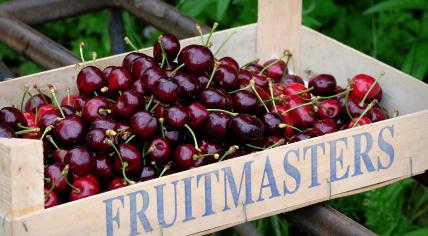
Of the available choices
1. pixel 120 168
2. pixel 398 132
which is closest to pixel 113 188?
pixel 120 168

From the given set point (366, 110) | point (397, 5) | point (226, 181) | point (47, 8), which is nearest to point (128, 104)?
point (226, 181)

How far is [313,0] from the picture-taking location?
3279 millimetres

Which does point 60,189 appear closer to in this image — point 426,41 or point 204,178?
point 204,178

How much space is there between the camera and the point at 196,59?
2.12 metres

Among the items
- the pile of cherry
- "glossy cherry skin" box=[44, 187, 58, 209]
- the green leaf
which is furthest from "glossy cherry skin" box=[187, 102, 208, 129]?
the green leaf

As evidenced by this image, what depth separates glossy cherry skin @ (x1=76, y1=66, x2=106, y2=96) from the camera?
2.13 metres

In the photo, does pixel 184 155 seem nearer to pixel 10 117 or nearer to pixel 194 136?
pixel 194 136

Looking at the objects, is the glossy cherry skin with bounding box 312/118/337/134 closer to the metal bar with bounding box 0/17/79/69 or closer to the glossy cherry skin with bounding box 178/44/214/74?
the glossy cherry skin with bounding box 178/44/214/74

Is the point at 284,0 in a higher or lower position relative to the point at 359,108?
higher

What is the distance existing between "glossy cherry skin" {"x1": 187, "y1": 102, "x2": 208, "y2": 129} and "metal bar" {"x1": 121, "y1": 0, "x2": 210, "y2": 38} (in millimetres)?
641

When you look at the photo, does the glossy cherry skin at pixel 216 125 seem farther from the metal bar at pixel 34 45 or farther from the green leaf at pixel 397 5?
the green leaf at pixel 397 5

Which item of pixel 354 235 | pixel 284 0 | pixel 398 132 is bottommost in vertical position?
pixel 354 235

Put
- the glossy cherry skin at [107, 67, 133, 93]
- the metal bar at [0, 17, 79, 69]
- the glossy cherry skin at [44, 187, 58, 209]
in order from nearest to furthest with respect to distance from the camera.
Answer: the glossy cherry skin at [44, 187, 58, 209], the glossy cherry skin at [107, 67, 133, 93], the metal bar at [0, 17, 79, 69]

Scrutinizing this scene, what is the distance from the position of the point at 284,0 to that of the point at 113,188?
0.84 m
